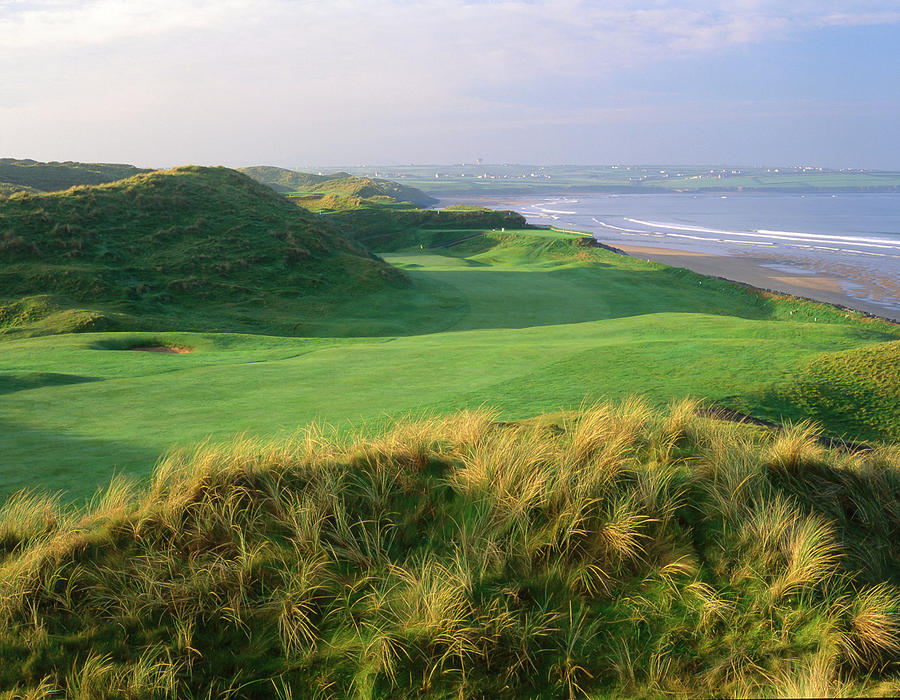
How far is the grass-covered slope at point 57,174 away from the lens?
9938 centimetres

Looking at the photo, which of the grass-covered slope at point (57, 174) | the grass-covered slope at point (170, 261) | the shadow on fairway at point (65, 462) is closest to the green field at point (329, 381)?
the shadow on fairway at point (65, 462)

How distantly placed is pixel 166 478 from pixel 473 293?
32.5m

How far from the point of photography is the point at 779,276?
5403 centimetres

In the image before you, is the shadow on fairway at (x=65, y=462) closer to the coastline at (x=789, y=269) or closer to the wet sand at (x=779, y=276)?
the coastline at (x=789, y=269)

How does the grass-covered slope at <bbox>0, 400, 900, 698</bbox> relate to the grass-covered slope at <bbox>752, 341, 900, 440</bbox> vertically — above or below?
above

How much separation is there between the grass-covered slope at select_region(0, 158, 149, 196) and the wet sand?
251 feet

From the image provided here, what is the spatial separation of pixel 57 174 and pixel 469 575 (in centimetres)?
12867

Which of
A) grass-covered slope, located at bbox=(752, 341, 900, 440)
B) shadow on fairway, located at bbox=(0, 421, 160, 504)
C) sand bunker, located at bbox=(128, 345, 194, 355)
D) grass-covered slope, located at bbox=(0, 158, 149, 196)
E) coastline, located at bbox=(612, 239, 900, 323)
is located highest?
grass-covered slope, located at bbox=(0, 158, 149, 196)

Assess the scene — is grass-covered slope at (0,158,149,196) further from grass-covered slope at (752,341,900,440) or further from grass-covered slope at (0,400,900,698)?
grass-covered slope at (0,400,900,698)

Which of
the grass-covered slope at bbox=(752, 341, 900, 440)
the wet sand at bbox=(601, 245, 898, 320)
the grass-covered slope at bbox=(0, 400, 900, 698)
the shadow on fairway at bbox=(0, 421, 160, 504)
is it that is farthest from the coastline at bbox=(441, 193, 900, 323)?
the shadow on fairway at bbox=(0, 421, 160, 504)

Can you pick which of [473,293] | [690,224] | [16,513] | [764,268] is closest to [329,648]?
[16,513]

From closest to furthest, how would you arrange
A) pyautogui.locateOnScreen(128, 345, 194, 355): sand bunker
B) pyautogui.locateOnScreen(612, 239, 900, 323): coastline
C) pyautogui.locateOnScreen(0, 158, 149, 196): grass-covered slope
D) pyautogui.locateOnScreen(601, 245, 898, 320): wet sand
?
1. pyautogui.locateOnScreen(128, 345, 194, 355): sand bunker
2. pyautogui.locateOnScreen(612, 239, 900, 323): coastline
3. pyautogui.locateOnScreen(601, 245, 898, 320): wet sand
4. pyautogui.locateOnScreen(0, 158, 149, 196): grass-covered slope

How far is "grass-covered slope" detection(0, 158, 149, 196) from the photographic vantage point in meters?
99.4

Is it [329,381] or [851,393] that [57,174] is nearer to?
[329,381]
